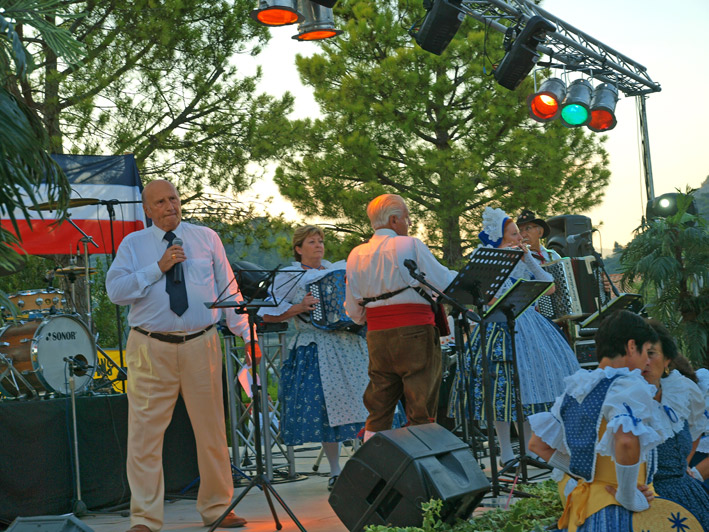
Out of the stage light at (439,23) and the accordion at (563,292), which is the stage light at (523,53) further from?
the accordion at (563,292)

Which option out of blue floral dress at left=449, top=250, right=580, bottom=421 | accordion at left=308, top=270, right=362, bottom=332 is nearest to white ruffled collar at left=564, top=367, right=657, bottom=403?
blue floral dress at left=449, top=250, right=580, bottom=421

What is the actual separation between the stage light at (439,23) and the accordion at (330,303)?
2568 millimetres

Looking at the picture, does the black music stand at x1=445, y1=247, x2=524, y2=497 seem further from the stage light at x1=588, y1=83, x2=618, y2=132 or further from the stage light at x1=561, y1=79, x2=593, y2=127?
the stage light at x1=588, y1=83, x2=618, y2=132

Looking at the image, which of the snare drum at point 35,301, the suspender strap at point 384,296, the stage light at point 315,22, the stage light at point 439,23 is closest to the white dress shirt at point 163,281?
the suspender strap at point 384,296

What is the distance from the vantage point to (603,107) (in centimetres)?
859

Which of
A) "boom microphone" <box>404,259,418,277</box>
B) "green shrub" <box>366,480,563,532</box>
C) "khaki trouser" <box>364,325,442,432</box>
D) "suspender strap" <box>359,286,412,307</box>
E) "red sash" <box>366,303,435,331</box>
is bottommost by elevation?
"green shrub" <box>366,480,563,532</box>

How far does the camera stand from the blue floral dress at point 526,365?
5.38 meters

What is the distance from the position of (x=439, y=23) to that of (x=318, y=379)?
3.27 metres

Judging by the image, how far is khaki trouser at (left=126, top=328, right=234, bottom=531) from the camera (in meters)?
4.32

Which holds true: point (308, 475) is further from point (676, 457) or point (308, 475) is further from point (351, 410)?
point (676, 457)

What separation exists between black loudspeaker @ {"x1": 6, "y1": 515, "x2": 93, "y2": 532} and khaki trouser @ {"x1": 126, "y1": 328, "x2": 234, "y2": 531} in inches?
42.1

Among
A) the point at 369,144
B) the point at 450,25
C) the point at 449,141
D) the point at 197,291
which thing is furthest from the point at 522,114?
the point at 197,291

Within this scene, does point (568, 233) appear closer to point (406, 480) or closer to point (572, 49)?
point (572, 49)

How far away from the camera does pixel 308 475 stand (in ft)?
21.4
